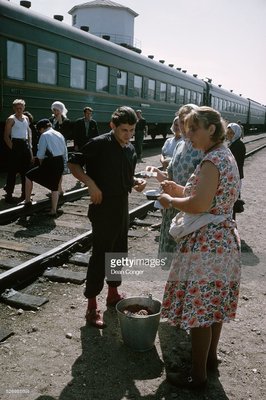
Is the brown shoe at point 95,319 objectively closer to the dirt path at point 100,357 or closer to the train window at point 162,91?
the dirt path at point 100,357

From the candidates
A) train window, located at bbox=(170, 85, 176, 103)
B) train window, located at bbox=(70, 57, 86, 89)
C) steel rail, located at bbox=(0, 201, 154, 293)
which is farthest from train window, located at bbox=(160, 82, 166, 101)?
steel rail, located at bbox=(0, 201, 154, 293)

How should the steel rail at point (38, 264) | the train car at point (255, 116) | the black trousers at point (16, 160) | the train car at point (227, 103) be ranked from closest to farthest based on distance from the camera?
the steel rail at point (38, 264), the black trousers at point (16, 160), the train car at point (227, 103), the train car at point (255, 116)

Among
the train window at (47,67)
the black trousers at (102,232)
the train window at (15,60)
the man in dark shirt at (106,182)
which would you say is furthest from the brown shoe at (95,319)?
the train window at (47,67)

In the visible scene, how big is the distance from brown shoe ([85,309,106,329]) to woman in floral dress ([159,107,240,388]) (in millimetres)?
972

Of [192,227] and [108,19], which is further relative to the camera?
[108,19]

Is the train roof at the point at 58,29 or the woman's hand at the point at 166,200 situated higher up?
the train roof at the point at 58,29

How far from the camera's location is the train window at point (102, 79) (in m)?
13.4

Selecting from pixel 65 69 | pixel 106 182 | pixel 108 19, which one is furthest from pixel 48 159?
pixel 108 19

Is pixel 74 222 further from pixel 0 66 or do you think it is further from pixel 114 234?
pixel 0 66

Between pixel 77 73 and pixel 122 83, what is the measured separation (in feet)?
10.1

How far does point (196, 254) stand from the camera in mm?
2750

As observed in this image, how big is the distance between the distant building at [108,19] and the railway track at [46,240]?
129 feet

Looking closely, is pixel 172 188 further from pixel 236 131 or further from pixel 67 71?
pixel 67 71

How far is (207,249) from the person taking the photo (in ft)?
8.92
